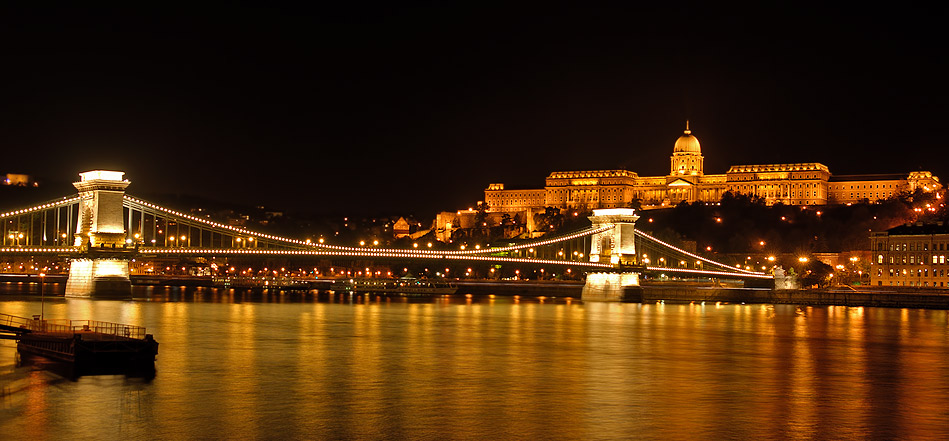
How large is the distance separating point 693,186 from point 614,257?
79380 mm

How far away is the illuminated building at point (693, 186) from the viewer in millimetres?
131750

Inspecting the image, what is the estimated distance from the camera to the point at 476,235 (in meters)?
140

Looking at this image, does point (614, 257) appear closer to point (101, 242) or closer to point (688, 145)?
point (101, 242)

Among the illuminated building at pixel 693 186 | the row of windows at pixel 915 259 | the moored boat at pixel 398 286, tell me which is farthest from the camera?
the illuminated building at pixel 693 186

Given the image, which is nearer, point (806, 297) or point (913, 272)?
point (806, 297)

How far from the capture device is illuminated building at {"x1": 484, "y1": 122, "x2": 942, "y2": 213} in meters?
132

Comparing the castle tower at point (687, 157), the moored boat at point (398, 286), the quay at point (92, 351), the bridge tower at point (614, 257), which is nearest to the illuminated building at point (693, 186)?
the castle tower at point (687, 157)

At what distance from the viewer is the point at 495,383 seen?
77.7 ft

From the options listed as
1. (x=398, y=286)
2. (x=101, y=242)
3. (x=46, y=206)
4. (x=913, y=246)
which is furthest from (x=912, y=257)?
→ (x=46, y=206)

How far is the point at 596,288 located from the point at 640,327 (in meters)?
21.4

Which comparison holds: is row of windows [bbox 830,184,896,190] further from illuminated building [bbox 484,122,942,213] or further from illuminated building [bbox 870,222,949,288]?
illuminated building [bbox 870,222,949,288]

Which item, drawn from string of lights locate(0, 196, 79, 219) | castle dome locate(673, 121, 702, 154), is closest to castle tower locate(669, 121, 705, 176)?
castle dome locate(673, 121, 702, 154)

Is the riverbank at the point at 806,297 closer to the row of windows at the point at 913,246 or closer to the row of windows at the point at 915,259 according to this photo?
the row of windows at the point at 915,259

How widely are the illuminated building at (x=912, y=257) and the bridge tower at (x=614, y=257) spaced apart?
811 inches
